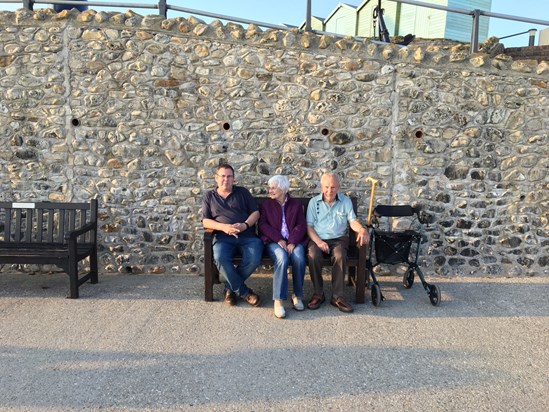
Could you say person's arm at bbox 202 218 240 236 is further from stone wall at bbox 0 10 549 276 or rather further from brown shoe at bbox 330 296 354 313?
brown shoe at bbox 330 296 354 313

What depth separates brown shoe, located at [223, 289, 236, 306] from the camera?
392cm

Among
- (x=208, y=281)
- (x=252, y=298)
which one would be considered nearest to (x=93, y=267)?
(x=208, y=281)

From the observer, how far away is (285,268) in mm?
3795

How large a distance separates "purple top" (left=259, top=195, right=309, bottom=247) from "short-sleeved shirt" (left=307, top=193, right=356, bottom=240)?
0.12 m

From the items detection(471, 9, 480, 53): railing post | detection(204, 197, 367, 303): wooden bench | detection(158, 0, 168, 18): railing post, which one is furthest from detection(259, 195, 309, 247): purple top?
detection(471, 9, 480, 53): railing post

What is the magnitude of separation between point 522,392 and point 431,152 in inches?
106

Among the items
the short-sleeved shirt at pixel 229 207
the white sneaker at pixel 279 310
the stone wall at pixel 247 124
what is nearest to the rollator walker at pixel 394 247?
the stone wall at pixel 247 124

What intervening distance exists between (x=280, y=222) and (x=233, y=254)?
54cm

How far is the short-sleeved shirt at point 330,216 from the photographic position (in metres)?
4.13

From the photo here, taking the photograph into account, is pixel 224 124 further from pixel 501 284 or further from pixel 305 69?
pixel 501 284

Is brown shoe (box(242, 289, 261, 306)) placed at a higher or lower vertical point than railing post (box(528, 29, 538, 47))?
lower

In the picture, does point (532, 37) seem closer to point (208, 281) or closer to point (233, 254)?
point (233, 254)

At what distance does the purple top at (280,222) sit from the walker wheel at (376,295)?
2.43 ft

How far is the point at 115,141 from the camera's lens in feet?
15.2
